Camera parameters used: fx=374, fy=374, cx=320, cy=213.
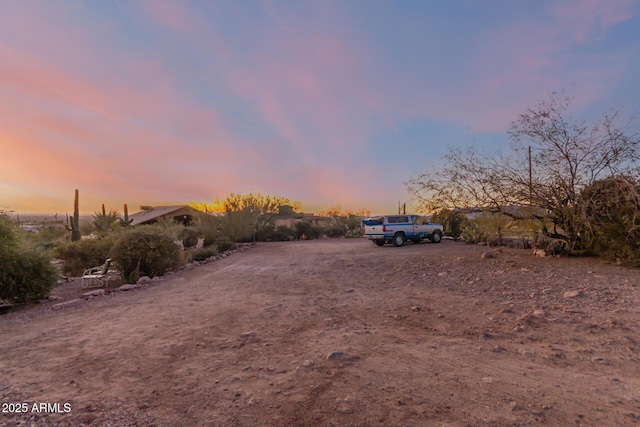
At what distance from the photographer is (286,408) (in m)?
3.38

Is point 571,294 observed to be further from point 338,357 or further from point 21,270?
point 21,270

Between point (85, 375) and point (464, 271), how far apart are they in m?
9.91

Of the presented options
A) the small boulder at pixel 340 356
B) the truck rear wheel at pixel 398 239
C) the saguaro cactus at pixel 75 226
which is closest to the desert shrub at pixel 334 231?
the truck rear wheel at pixel 398 239

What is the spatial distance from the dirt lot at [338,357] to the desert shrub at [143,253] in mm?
3578

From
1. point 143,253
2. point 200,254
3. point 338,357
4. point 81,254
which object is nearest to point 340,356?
point 338,357

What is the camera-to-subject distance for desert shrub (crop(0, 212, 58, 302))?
8.62 m

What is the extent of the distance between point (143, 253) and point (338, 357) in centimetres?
986

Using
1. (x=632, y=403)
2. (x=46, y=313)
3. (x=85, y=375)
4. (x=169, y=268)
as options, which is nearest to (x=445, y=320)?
(x=632, y=403)

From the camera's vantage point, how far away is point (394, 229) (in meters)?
23.5

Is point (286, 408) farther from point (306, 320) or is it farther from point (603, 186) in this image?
point (603, 186)

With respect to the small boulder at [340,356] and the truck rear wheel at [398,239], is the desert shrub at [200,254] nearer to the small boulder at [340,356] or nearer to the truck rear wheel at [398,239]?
the truck rear wheel at [398,239]

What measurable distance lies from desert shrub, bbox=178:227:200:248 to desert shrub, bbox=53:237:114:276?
23.8 feet

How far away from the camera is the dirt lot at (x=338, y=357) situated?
10.9 feet

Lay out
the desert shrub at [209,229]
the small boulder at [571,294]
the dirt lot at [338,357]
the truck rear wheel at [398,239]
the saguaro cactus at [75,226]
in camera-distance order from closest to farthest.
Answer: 1. the dirt lot at [338,357]
2. the small boulder at [571,294]
3. the truck rear wheel at [398,239]
4. the desert shrub at [209,229]
5. the saguaro cactus at [75,226]
